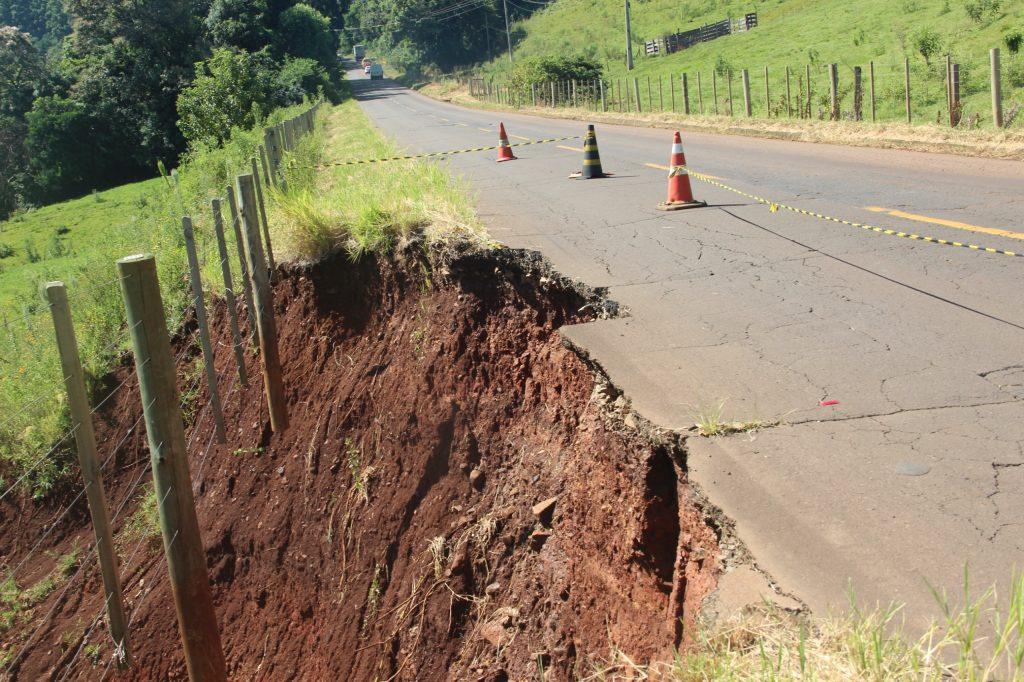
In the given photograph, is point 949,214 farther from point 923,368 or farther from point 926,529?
point 926,529

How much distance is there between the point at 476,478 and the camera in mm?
6477

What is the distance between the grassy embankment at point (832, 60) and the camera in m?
16.6

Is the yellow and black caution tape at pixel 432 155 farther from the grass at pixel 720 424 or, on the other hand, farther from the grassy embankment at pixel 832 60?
the grass at pixel 720 424

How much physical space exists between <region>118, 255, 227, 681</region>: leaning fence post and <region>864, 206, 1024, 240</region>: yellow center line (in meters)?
7.03

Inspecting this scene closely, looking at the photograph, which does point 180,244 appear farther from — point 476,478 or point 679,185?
point 476,478

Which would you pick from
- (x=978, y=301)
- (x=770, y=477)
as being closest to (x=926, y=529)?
(x=770, y=477)

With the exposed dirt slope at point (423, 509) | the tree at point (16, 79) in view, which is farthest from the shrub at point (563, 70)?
the exposed dirt slope at point (423, 509)

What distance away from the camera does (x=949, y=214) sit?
9.21m

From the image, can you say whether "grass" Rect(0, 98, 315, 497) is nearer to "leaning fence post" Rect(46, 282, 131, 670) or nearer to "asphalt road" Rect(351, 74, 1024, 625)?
"leaning fence post" Rect(46, 282, 131, 670)

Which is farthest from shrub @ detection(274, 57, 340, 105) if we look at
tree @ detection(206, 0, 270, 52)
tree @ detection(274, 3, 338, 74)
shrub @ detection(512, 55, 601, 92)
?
shrub @ detection(512, 55, 601, 92)

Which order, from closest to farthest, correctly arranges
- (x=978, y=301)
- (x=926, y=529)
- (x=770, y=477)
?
1. (x=926, y=529)
2. (x=770, y=477)
3. (x=978, y=301)

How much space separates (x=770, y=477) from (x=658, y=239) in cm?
499

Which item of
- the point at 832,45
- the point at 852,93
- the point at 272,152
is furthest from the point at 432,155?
the point at 832,45

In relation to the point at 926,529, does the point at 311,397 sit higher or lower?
lower
